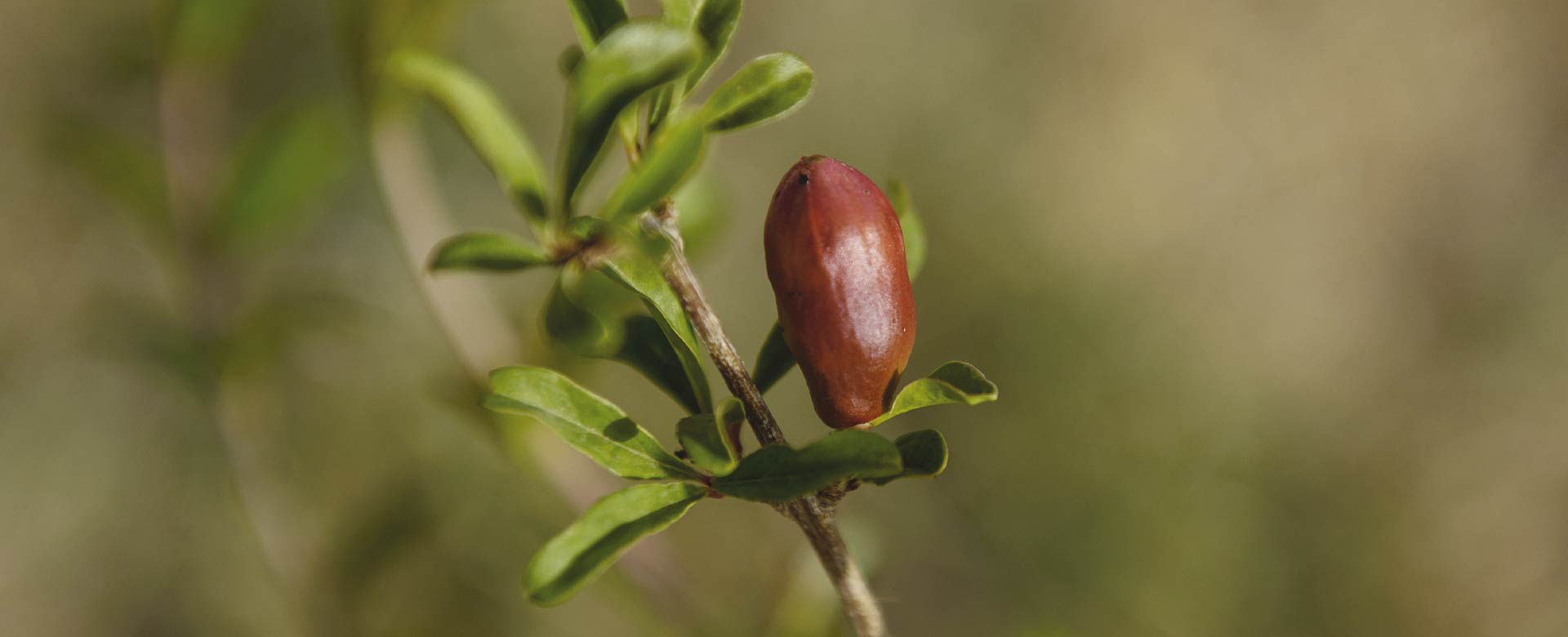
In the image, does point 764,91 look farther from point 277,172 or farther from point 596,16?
point 277,172

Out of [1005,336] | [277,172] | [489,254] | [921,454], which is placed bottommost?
[1005,336]

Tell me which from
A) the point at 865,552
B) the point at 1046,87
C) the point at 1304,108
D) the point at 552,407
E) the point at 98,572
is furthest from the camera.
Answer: the point at 1304,108

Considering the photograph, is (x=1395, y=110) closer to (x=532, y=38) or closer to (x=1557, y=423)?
(x=1557, y=423)

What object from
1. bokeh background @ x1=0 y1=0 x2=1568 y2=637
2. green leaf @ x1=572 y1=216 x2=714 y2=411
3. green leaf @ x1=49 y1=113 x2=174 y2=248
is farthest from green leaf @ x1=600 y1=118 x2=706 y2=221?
green leaf @ x1=49 y1=113 x2=174 y2=248

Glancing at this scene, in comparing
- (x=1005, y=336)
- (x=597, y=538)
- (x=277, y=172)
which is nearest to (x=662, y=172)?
(x=597, y=538)

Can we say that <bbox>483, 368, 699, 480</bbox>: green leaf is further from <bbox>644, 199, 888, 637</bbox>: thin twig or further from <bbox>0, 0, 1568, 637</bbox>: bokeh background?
<bbox>0, 0, 1568, 637</bbox>: bokeh background

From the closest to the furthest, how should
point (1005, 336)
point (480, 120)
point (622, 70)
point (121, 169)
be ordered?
point (622, 70) → point (480, 120) → point (121, 169) → point (1005, 336)

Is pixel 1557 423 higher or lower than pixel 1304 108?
lower

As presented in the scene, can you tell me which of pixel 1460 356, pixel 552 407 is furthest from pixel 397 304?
pixel 1460 356
